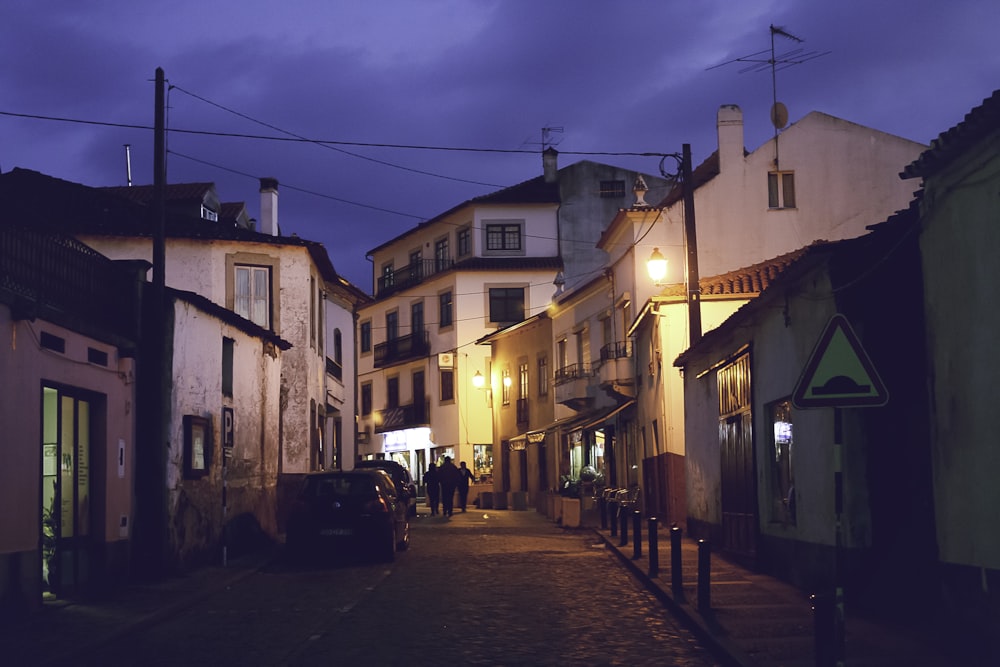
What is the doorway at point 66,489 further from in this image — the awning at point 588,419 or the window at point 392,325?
the window at point 392,325

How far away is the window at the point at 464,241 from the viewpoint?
5878 cm

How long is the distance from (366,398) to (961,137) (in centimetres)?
5945

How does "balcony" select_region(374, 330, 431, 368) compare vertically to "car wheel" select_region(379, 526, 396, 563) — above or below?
above

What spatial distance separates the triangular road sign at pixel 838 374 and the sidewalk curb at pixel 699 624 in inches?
84.3

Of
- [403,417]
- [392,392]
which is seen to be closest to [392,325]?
[392,392]

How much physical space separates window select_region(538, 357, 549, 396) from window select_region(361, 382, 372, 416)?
1983 cm

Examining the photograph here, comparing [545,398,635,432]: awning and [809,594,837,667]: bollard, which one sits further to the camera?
[545,398,635,432]: awning

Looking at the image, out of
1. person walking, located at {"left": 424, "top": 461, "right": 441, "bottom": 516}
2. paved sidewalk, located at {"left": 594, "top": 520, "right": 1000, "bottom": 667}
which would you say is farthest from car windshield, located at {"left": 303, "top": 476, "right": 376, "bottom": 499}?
person walking, located at {"left": 424, "top": 461, "right": 441, "bottom": 516}

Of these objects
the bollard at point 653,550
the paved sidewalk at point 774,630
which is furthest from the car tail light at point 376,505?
the paved sidewalk at point 774,630

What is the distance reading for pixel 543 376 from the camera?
4859cm

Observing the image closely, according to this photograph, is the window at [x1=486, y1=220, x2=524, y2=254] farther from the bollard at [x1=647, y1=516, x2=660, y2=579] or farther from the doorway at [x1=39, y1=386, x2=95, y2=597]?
the doorway at [x1=39, y1=386, x2=95, y2=597]

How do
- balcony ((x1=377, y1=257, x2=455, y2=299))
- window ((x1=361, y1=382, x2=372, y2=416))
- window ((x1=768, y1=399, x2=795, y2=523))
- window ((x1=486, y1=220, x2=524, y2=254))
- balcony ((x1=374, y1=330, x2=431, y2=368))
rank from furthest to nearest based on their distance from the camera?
window ((x1=361, y1=382, x2=372, y2=416)) → balcony ((x1=377, y1=257, x2=455, y2=299)) → balcony ((x1=374, y1=330, x2=431, y2=368)) → window ((x1=486, y1=220, x2=524, y2=254)) → window ((x1=768, y1=399, x2=795, y2=523))

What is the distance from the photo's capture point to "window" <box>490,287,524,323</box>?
58250 mm

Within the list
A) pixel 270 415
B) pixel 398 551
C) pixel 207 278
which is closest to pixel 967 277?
pixel 398 551
